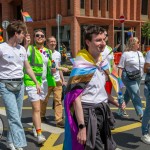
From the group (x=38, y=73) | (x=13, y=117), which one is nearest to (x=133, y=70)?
(x=38, y=73)

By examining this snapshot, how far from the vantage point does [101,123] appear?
132 inches

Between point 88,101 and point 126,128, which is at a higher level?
point 88,101

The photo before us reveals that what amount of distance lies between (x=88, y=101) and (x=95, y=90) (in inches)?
5.2

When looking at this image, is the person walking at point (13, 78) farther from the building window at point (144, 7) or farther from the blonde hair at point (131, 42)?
the building window at point (144, 7)

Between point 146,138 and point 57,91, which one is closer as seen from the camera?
point 146,138

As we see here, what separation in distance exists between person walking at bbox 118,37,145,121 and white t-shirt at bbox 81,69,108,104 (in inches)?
137

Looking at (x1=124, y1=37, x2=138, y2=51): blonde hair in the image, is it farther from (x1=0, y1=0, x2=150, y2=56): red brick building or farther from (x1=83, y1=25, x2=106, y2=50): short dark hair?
(x1=0, y1=0, x2=150, y2=56): red brick building

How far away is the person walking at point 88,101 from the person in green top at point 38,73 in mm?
2097

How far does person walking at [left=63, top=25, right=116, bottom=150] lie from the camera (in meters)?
3.12

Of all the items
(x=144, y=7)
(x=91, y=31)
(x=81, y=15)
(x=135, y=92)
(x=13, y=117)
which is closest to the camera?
(x=91, y=31)

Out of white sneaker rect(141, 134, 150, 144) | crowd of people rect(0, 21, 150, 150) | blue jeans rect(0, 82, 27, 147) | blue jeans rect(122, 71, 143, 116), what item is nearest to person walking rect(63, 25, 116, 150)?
crowd of people rect(0, 21, 150, 150)

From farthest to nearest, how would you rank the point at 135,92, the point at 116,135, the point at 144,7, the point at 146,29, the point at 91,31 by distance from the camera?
the point at 144,7 < the point at 146,29 < the point at 135,92 < the point at 116,135 < the point at 91,31

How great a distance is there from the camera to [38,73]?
5.70 meters

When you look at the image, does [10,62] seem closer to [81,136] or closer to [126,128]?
[81,136]
